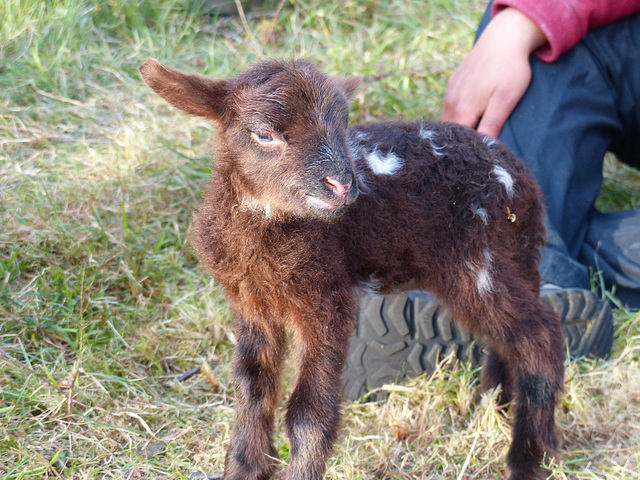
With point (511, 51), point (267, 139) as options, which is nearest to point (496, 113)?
point (511, 51)

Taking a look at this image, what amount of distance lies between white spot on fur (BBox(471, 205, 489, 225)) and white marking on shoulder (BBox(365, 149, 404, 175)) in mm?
427

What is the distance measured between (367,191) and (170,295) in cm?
222

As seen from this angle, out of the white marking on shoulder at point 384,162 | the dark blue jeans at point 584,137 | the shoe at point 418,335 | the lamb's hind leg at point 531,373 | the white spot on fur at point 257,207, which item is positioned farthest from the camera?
the dark blue jeans at point 584,137

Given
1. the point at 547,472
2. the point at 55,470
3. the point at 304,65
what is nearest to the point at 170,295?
the point at 55,470

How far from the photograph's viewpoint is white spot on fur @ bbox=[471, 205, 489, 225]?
11.0ft

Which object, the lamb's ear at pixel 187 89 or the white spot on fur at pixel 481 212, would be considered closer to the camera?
the lamb's ear at pixel 187 89

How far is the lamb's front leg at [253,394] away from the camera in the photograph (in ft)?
11.0

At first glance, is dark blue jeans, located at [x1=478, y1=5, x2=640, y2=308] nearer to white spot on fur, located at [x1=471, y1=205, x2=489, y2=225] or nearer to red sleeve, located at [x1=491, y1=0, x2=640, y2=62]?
red sleeve, located at [x1=491, y1=0, x2=640, y2=62]

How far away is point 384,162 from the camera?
3.31m

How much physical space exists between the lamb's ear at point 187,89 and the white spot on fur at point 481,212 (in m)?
1.31

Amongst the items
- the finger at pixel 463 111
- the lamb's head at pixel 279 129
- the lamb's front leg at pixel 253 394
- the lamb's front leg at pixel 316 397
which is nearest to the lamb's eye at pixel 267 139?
the lamb's head at pixel 279 129

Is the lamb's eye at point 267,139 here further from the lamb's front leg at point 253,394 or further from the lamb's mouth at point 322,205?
the lamb's front leg at point 253,394

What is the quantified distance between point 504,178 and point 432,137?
42 cm

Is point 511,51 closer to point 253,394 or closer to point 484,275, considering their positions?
point 484,275
